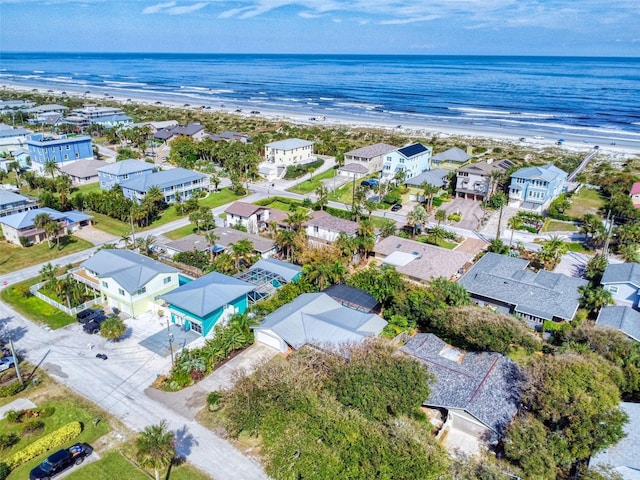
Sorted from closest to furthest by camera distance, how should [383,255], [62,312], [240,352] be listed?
[240,352]
[62,312]
[383,255]

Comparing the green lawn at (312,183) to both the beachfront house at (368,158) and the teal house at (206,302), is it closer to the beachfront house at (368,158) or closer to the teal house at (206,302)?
the beachfront house at (368,158)

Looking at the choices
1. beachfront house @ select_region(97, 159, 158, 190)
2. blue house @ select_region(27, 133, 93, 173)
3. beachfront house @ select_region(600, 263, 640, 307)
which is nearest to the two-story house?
beachfront house @ select_region(97, 159, 158, 190)

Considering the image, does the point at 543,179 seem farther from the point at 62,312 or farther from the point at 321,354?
the point at 62,312

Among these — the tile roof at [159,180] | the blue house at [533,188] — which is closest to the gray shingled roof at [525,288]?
the blue house at [533,188]

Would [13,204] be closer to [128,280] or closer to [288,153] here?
[128,280]

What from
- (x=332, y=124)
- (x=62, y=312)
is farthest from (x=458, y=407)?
(x=332, y=124)

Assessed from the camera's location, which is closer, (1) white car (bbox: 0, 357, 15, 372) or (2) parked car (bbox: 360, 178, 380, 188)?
(1) white car (bbox: 0, 357, 15, 372)

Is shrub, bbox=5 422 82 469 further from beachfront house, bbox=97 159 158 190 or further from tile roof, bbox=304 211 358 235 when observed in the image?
beachfront house, bbox=97 159 158 190
